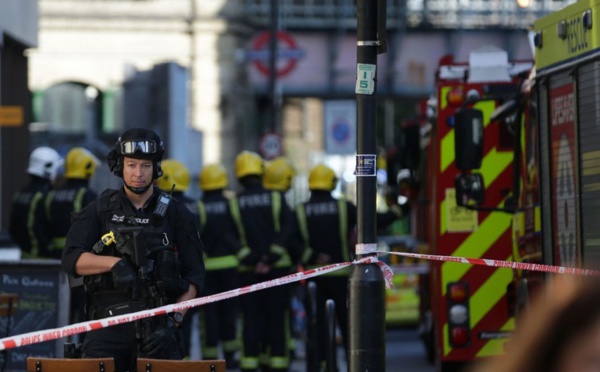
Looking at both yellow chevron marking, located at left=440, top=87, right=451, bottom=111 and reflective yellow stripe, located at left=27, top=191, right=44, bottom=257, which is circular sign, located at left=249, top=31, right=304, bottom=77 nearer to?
reflective yellow stripe, located at left=27, top=191, right=44, bottom=257

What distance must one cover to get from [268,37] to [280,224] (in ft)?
49.3

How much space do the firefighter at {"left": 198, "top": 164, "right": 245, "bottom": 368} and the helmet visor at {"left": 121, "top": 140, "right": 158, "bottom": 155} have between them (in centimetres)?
645

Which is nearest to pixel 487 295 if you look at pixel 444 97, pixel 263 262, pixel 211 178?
pixel 444 97

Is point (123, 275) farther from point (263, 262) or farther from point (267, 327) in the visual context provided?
point (263, 262)

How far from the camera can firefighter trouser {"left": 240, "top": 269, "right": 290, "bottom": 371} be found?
13.3 meters

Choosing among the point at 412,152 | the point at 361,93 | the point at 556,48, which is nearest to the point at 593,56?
the point at 556,48

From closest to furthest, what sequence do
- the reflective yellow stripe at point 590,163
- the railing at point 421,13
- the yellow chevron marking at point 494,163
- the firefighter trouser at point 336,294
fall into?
1. the reflective yellow stripe at point 590,163
2. the yellow chevron marking at point 494,163
3. the firefighter trouser at point 336,294
4. the railing at point 421,13

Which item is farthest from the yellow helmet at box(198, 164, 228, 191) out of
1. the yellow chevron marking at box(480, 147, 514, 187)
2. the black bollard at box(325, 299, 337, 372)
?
the black bollard at box(325, 299, 337, 372)

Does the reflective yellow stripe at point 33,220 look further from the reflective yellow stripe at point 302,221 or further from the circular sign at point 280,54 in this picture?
the circular sign at point 280,54

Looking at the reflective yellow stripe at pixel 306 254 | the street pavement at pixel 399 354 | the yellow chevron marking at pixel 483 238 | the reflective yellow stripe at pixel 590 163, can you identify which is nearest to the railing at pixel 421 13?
the street pavement at pixel 399 354

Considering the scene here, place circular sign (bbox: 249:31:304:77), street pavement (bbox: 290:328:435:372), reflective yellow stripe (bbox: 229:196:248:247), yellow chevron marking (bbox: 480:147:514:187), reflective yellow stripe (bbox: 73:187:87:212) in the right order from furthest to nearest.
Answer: circular sign (bbox: 249:31:304:77)
street pavement (bbox: 290:328:435:372)
reflective yellow stripe (bbox: 229:196:248:247)
reflective yellow stripe (bbox: 73:187:87:212)
yellow chevron marking (bbox: 480:147:514:187)

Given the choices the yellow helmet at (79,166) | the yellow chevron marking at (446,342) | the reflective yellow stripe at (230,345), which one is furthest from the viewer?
the reflective yellow stripe at (230,345)

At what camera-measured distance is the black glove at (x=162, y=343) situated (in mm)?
6945

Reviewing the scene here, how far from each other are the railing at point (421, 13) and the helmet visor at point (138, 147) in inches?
1170
